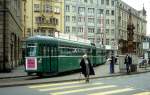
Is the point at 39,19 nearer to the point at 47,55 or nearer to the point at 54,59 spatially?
the point at 54,59

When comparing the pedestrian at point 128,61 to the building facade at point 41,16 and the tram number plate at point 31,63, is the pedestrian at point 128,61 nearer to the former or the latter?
the tram number plate at point 31,63

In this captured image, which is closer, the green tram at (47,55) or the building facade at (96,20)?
the green tram at (47,55)

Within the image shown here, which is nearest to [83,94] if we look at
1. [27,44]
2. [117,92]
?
[117,92]

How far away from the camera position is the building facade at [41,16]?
96.3m

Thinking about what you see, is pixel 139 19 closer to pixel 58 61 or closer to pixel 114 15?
pixel 114 15

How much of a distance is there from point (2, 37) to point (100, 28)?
77.8 meters

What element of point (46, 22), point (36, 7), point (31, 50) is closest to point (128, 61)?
point (31, 50)

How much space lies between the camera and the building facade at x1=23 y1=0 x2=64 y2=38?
316 feet

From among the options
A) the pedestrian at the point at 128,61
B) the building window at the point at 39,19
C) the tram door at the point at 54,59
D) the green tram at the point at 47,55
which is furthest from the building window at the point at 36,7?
the tram door at the point at 54,59

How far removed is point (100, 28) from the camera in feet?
374

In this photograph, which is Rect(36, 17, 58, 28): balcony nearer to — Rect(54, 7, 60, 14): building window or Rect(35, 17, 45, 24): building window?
Rect(35, 17, 45, 24): building window

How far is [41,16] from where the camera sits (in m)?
97.2

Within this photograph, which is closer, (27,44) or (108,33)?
(27,44)

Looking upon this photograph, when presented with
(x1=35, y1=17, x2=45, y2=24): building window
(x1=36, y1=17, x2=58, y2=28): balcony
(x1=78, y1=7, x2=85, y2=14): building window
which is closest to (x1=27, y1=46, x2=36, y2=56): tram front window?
(x1=36, y1=17, x2=58, y2=28): balcony
